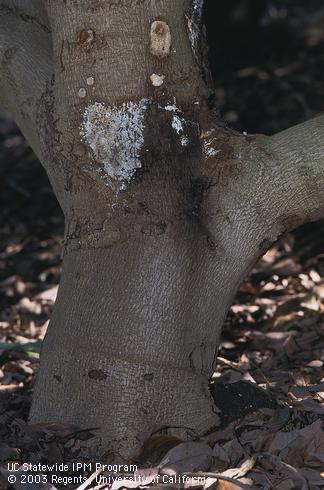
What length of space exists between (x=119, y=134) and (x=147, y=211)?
0.31m

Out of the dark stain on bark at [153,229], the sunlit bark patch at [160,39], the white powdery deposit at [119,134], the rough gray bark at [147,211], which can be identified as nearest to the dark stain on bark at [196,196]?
the rough gray bark at [147,211]

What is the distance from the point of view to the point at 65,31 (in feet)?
10.2

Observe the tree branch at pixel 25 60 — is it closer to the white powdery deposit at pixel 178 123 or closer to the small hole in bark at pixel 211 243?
the white powdery deposit at pixel 178 123

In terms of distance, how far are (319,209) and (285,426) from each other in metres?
0.85

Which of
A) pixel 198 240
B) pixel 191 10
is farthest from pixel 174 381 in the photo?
pixel 191 10

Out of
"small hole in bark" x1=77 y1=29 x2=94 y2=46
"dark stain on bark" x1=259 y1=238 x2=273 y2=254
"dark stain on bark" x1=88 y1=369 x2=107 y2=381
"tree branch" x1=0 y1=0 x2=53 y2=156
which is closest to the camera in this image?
"dark stain on bark" x1=88 y1=369 x2=107 y2=381

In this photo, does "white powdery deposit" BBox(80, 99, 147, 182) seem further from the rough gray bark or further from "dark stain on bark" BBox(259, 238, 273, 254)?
"dark stain on bark" BBox(259, 238, 273, 254)

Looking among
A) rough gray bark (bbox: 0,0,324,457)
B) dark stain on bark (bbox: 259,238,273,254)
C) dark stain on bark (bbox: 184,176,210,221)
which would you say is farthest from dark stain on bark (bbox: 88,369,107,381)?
dark stain on bark (bbox: 259,238,273,254)

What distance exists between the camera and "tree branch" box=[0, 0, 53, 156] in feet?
11.1

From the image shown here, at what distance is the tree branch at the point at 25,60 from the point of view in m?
3.37

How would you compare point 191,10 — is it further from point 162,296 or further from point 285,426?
point 285,426

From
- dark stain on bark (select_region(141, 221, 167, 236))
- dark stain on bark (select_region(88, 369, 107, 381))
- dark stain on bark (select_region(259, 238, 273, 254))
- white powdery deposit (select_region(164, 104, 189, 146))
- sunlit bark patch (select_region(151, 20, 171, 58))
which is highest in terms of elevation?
sunlit bark patch (select_region(151, 20, 171, 58))

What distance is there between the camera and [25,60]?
342cm

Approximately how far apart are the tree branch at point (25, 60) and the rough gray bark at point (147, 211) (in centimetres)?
20
